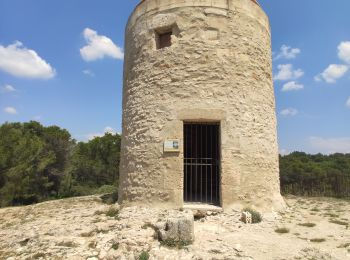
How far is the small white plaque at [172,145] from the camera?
23.5 feet

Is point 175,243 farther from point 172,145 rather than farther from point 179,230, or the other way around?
point 172,145

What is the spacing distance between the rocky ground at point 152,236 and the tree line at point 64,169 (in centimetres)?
660

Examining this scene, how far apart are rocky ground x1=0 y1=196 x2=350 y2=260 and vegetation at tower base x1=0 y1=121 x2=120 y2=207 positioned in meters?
10.6

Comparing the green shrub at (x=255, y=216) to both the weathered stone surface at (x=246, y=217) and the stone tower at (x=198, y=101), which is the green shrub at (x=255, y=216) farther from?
the stone tower at (x=198, y=101)

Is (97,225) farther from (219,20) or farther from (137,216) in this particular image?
(219,20)

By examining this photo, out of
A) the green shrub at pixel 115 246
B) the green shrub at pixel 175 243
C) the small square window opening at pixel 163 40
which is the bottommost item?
the green shrub at pixel 115 246

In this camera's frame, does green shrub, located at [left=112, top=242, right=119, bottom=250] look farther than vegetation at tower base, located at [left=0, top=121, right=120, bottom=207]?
No

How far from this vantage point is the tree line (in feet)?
47.1

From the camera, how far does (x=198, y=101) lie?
736 centimetres

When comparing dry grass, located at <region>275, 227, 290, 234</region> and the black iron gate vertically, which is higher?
the black iron gate

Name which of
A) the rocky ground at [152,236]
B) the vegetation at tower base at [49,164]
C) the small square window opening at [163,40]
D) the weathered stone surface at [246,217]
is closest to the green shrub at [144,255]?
the rocky ground at [152,236]

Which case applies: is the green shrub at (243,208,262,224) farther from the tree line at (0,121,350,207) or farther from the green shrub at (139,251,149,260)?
the tree line at (0,121,350,207)

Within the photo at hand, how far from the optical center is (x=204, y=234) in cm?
582

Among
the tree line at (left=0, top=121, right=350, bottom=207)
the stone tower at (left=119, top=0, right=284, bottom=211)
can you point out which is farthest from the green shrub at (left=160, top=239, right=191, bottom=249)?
the tree line at (left=0, top=121, right=350, bottom=207)
